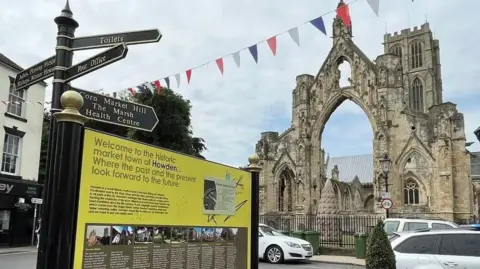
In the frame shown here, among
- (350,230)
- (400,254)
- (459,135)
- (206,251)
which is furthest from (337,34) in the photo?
(206,251)

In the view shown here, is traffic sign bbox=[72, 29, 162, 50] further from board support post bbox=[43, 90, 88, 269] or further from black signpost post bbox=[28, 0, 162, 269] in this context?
board support post bbox=[43, 90, 88, 269]

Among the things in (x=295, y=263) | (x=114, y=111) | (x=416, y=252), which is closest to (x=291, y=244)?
(x=295, y=263)

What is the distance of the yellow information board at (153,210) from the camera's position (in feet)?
14.0

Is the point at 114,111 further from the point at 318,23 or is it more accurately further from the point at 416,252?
the point at 318,23

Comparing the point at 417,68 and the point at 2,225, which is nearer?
the point at 2,225

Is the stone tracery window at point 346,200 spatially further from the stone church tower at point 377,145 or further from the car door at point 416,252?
the car door at point 416,252

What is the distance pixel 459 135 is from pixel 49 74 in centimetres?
3650

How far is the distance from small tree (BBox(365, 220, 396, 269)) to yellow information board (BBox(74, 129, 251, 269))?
12.7ft

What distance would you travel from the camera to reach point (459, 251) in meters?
8.62

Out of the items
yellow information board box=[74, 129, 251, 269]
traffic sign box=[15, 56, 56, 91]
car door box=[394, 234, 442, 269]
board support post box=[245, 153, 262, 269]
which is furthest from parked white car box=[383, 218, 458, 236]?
traffic sign box=[15, 56, 56, 91]

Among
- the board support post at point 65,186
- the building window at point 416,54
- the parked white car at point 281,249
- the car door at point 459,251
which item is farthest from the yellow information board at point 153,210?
the building window at point 416,54

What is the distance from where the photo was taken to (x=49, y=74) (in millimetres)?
5305

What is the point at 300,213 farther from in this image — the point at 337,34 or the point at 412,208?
the point at 337,34

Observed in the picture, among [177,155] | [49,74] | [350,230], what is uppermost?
[49,74]
